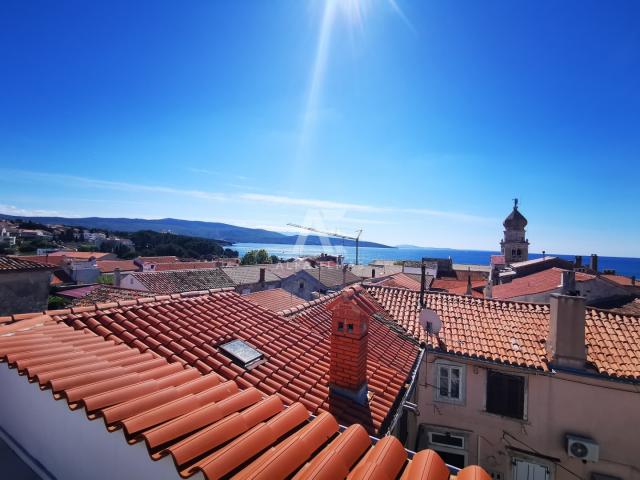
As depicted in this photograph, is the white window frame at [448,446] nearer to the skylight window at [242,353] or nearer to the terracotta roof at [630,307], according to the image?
the skylight window at [242,353]

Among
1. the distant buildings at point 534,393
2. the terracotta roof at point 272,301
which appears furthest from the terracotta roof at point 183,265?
the distant buildings at point 534,393

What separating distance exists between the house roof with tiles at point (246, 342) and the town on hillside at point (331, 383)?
0.03 metres

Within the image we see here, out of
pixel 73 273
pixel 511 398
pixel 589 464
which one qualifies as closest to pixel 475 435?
pixel 511 398

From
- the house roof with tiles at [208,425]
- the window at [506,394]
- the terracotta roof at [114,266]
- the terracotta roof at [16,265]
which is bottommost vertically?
the terracotta roof at [114,266]

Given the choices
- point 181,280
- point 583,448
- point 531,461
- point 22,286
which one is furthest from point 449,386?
point 181,280

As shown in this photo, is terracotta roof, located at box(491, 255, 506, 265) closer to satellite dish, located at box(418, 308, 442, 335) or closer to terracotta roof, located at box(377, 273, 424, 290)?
terracotta roof, located at box(377, 273, 424, 290)

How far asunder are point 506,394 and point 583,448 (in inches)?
80.8

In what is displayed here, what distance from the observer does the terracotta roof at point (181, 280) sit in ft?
102

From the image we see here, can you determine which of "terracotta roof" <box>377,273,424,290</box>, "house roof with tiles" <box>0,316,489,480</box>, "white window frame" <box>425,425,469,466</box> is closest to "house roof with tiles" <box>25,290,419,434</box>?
"house roof with tiles" <box>0,316,489,480</box>

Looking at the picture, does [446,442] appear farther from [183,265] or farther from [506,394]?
[183,265]

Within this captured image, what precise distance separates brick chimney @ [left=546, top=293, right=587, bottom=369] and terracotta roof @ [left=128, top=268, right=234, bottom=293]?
28677mm

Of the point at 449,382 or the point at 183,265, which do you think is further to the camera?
the point at 183,265

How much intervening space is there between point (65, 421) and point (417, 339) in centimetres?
973

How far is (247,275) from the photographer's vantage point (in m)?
39.6
